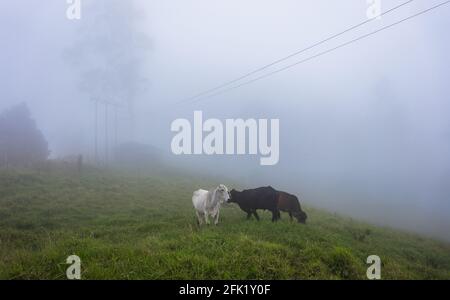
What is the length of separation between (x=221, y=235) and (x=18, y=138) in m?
46.4

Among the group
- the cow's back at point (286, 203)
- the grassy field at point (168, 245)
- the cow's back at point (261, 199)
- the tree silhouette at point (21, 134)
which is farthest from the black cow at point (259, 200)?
the tree silhouette at point (21, 134)

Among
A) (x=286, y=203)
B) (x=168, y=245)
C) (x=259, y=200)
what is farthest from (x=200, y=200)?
(x=168, y=245)

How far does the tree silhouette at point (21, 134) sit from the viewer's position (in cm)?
4431

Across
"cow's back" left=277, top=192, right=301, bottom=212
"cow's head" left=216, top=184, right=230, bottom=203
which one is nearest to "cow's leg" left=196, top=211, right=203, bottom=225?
"cow's head" left=216, top=184, right=230, bottom=203

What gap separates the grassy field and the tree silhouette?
2813 centimetres

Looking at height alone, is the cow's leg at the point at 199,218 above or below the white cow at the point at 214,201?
below

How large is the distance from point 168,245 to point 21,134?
4673cm

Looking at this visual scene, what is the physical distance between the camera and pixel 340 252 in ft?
27.0

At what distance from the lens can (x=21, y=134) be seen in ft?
153

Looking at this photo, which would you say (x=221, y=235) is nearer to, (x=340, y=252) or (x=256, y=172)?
(x=340, y=252)

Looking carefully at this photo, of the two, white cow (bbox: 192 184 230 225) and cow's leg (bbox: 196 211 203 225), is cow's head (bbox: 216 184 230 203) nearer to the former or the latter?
white cow (bbox: 192 184 230 225)

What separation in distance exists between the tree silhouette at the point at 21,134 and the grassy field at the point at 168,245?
28.1 m

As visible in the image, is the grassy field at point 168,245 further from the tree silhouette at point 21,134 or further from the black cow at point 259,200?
the tree silhouette at point 21,134

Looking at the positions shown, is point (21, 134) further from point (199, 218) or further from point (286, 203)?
point (286, 203)
